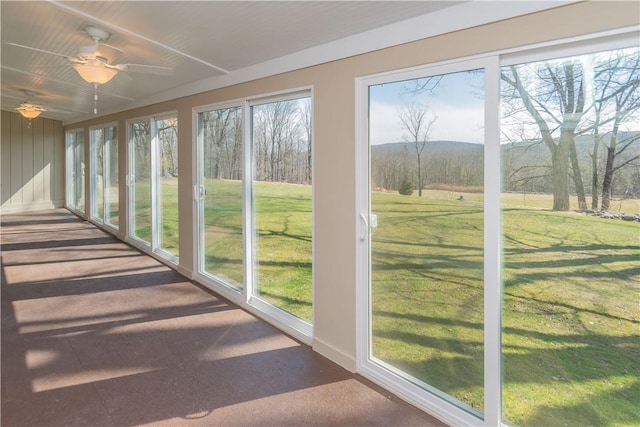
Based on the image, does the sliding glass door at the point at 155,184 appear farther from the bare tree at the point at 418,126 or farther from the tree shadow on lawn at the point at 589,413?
the tree shadow on lawn at the point at 589,413

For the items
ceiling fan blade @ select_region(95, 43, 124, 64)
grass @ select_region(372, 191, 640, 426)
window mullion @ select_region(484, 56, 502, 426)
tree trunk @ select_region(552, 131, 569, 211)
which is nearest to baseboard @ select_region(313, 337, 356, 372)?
grass @ select_region(372, 191, 640, 426)

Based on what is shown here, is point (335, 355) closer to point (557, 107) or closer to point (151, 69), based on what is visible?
point (557, 107)

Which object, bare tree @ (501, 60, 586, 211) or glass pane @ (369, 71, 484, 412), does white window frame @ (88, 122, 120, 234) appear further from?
bare tree @ (501, 60, 586, 211)

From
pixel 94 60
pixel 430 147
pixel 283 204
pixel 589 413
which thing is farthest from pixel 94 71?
pixel 589 413

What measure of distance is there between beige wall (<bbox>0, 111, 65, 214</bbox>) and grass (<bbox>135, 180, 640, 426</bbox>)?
10000 millimetres

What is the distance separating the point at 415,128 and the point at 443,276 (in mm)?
838

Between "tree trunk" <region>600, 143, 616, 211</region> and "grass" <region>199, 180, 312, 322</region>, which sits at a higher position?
"tree trunk" <region>600, 143, 616, 211</region>

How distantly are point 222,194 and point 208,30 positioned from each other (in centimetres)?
188

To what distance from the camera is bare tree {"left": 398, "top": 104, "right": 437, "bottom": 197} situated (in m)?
2.30

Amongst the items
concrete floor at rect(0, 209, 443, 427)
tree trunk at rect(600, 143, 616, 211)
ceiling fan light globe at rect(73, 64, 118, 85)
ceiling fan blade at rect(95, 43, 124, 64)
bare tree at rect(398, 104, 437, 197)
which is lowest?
concrete floor at rect(0, 209, 443, 427)

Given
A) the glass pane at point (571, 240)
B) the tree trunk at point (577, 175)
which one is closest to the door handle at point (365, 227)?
the glass pane at point (571, 240)

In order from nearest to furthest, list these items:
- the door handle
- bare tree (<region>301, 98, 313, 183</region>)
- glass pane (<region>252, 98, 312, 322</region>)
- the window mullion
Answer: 1. the window mullion
2. the door handle
3. bare tree (<region>301, 98, 313, 183</region>)
4. glass pane (<region>252, 98, 312, 322</region>)

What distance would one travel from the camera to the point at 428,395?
229cm

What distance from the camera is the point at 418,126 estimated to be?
2336 millimetres
